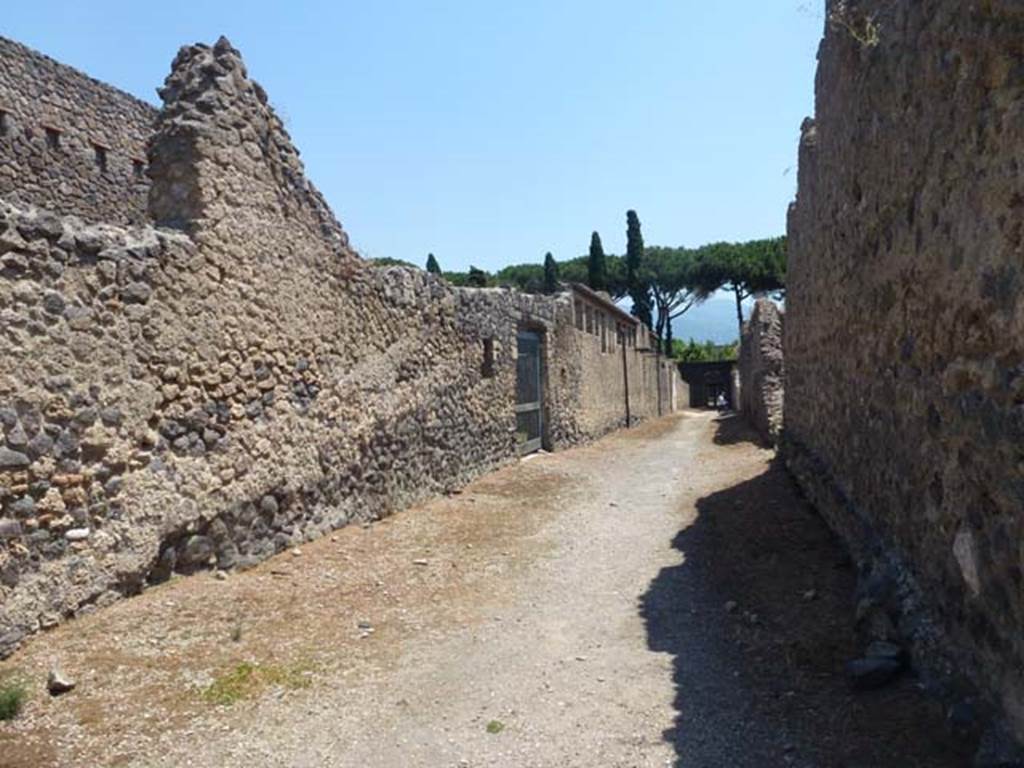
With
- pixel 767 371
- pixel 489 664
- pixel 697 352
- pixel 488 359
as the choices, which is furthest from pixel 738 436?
pixel 697 352

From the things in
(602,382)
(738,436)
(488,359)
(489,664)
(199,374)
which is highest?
(488,359)

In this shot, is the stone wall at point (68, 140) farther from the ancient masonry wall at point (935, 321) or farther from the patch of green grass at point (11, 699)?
the ancient masonry wall at point (935, 321)

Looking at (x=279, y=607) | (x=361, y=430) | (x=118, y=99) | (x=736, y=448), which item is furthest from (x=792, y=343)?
(x=118, y=99)

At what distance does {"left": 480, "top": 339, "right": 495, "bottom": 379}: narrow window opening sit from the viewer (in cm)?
1236

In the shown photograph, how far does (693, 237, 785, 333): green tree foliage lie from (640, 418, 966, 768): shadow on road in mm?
41759

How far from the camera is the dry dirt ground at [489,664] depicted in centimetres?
350

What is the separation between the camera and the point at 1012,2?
2.77 m

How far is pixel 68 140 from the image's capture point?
40.3ft

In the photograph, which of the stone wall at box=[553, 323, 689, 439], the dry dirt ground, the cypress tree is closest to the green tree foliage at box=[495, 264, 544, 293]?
the cypress tree

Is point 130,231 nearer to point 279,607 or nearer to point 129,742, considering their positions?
point 279,607

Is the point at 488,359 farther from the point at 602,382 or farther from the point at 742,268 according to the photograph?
the point at 742,268

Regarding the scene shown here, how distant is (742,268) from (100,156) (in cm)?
4214

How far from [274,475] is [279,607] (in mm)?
1637

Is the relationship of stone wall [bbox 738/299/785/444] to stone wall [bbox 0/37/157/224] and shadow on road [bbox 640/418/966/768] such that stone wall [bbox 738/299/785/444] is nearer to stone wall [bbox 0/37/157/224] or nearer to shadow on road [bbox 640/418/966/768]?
shadow on road [bbox 640/418/966/768]
